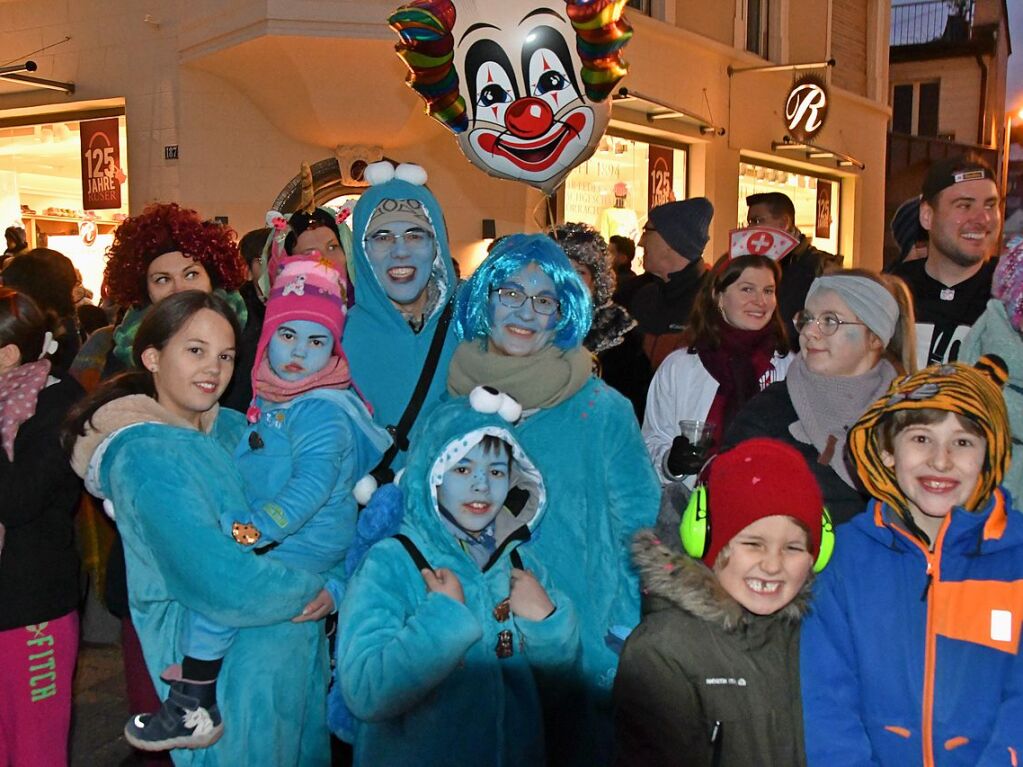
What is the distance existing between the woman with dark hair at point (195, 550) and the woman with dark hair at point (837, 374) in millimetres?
1449

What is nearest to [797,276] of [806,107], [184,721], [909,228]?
[909,228]

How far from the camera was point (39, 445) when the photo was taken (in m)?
2.79

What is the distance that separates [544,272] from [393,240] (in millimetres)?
614

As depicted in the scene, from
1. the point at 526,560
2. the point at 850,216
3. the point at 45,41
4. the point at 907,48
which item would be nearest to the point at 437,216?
the point at 526,560

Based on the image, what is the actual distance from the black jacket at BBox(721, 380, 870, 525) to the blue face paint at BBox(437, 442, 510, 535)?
80cm

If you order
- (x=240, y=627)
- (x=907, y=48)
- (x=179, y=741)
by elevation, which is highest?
(x=907, y=48)

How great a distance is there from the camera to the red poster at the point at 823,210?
16.1 metres

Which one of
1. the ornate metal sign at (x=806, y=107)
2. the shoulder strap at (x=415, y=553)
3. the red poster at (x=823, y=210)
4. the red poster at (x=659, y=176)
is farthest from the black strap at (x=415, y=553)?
the red poster at (x=823, y=210)

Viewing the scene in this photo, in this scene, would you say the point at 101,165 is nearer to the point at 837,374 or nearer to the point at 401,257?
the point at 401,257

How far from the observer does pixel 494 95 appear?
3.76 m

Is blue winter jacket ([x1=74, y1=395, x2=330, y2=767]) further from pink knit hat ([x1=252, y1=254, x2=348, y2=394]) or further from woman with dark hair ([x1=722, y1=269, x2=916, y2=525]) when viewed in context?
woman with dark hair ([x1=722, y1=269, x2=916, y2=525])

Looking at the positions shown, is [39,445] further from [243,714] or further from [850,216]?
[850,216]

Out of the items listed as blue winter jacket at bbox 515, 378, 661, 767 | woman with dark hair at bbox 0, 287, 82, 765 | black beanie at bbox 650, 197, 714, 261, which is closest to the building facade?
black beanie at bbox 650, 197, 714, 261

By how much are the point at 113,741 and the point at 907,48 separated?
30464 mm
